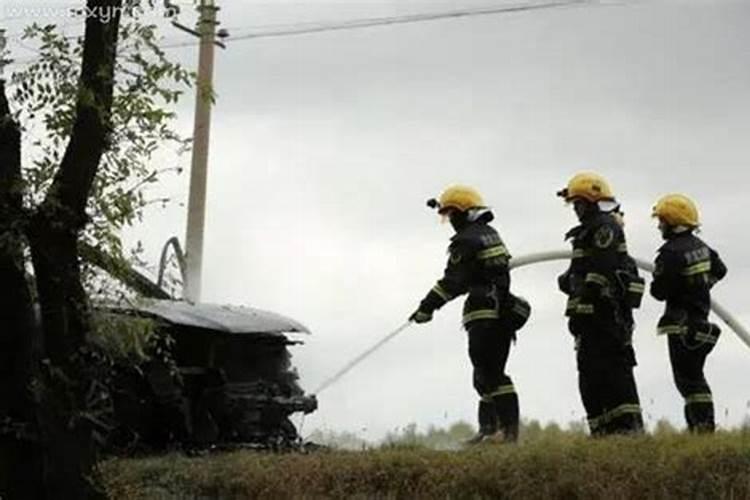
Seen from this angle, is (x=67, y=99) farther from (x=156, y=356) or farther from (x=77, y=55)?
(x=156, y=356)

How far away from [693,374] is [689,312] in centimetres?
39

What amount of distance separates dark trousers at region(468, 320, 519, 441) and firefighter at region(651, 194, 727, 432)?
1092mm

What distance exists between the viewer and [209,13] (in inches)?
391

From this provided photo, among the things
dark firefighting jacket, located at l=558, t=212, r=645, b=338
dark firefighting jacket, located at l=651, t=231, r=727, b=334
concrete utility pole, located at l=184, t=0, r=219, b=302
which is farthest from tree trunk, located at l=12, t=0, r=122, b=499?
concrete utility pole, located at l=184, t=0, r=219, b=302

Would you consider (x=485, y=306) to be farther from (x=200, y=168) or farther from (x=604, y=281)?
(x=200, y=168)

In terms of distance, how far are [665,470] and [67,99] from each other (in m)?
3.80

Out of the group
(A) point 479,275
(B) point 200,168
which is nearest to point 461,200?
(A) point 479,275

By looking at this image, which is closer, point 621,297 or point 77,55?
point 77,55

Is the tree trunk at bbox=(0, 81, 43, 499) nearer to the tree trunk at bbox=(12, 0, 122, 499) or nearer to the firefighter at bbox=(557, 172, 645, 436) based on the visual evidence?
the tree trunk at bbox=(12, 0, 122, 499)

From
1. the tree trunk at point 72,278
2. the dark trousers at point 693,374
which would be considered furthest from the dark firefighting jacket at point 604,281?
the tree trunk at point 72,278

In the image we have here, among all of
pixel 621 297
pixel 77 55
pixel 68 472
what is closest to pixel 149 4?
pixel 77 55

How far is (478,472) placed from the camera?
28.9 feet

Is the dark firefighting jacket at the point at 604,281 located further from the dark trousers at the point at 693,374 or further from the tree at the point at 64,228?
the tree at the point at 64,228

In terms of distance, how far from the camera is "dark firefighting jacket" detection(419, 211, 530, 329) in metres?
10.9
